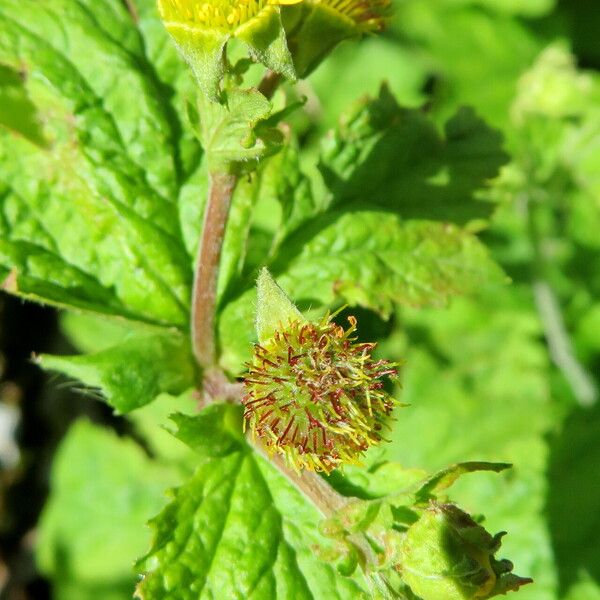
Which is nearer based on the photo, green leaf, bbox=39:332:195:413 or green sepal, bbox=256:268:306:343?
green sepal, bbox=256:268:306:343

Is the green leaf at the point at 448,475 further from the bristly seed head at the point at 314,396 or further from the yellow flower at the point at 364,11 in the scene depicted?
the yellow flower at the point at 364,11

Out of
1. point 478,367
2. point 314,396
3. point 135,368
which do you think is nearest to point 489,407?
point 478,367

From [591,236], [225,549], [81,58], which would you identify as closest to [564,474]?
[591,236]

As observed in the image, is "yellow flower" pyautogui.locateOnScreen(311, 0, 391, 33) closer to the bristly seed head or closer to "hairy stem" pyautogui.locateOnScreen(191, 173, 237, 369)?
"hairy stem" pyautogui.locateOnScreen(191, 173, 237, 369)

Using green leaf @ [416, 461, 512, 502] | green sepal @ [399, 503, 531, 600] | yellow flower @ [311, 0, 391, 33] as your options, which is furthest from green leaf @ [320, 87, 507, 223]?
green sepal @ [399, 503, 531, 600]

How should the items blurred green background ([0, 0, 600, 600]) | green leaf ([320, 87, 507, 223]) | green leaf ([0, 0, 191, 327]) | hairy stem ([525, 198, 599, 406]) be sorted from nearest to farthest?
green leaf ([0, 0, 191, 327]), green leaf ([320, 87, 507, 223]), blurred green background ([0, 0, 600, 600]), hairy stem ([525, 198, 599, 406])

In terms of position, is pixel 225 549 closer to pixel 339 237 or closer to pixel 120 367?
pixel 120 367

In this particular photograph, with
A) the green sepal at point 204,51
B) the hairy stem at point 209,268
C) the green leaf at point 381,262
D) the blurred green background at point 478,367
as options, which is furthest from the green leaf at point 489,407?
the green sepal at point 204,51
